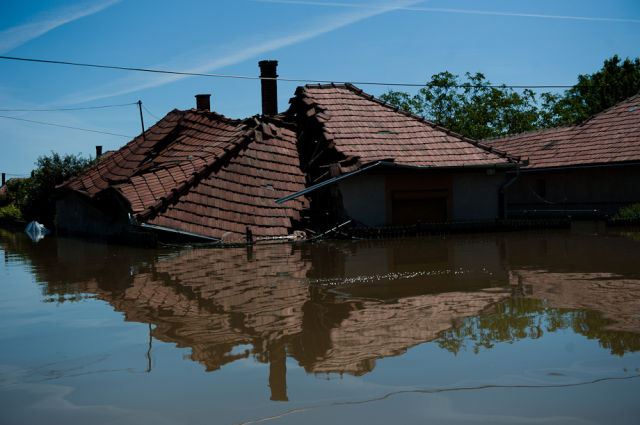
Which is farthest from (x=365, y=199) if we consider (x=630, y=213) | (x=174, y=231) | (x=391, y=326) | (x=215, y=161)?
(x=391, y=326)

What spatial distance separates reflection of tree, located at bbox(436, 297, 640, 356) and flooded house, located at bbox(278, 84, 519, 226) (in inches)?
454

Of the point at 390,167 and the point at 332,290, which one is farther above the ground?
the point at 390,167

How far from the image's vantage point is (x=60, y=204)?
28328mm

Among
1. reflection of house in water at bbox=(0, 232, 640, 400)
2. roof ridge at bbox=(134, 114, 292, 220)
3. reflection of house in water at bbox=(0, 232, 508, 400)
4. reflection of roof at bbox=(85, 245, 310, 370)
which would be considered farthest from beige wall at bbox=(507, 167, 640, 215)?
reflection of roof at bbox=(85, 245, 310, 370)

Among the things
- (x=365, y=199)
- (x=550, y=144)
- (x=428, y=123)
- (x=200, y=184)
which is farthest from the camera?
(x=550, y=144)

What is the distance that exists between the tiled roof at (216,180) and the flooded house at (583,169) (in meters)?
9.53

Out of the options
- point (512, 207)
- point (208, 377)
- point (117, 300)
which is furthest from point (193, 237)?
point (512, 207)

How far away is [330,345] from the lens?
20.5ft

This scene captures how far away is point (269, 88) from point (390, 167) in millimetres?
7213

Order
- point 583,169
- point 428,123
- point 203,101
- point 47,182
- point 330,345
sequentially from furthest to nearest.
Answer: point 47,182 < point 203,101 < point 583,169 < point 428,123 < point 330,345

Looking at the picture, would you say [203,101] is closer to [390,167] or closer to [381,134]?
[381,134]

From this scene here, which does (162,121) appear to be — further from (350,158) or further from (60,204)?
(350,158)

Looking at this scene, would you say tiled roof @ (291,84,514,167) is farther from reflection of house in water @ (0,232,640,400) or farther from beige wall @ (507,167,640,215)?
beige wall @ (507,167,640,215)

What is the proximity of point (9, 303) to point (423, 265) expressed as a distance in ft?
24.1
